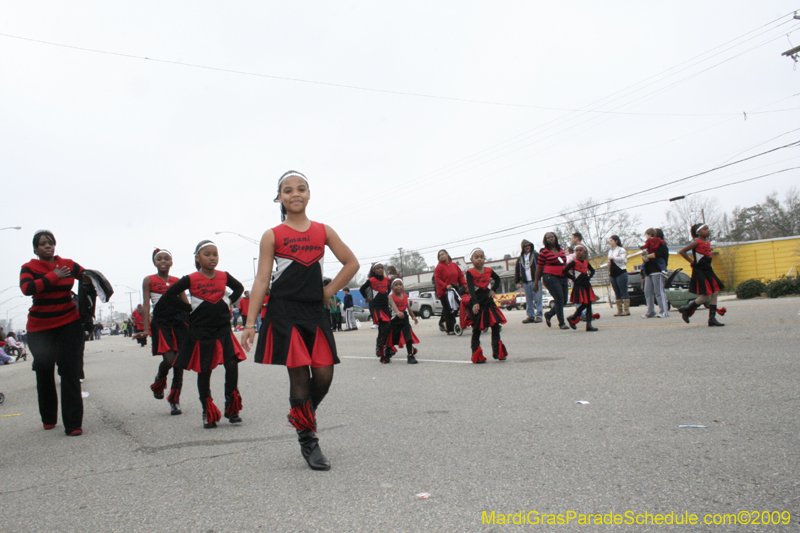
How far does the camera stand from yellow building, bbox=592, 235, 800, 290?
113ft

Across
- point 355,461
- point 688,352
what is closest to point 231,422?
point 355,461

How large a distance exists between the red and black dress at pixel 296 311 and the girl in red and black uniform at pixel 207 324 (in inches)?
77.8

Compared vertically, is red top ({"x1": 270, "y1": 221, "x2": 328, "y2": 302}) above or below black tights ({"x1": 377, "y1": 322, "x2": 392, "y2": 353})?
above

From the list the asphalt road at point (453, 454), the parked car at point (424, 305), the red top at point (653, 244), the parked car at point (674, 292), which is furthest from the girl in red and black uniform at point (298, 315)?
the parked car at point (424, 305)

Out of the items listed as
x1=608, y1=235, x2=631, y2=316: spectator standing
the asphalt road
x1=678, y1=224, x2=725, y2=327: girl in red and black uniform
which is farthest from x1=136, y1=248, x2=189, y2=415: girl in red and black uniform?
x1=608, y1=235, x2=631, y2=316: spectator standing

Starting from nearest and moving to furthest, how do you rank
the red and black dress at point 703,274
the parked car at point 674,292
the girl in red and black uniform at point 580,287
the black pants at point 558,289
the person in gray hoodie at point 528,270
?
the red and black dress at point 703,274, the girl in red and black uniform at point 580,287, the black pants at point 558,289, the person in gray hoodie at point 528,270, the parked car at point 674,292

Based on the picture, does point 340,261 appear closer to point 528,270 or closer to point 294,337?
point 294,337

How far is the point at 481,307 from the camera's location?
Answer: 823 cm

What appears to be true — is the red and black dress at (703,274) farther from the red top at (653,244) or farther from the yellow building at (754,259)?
the yellow building at (754,259)

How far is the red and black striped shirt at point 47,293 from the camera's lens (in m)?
5.29

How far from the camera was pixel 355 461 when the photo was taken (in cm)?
372

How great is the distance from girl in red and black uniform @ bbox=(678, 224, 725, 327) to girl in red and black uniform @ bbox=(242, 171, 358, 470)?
7776 mm

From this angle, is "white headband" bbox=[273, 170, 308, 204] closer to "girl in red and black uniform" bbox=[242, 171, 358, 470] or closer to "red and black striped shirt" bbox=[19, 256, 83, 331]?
"girl in red and black uniform" bbox=[242, 171, 358, 470]

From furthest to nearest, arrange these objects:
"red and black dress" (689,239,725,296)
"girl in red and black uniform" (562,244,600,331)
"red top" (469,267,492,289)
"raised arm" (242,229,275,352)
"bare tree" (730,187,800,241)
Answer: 1. "bare tree" (730,187,800,241)
2. "girl in red and black uniform" (562,244,600,331)
3. "red and black dress" (689,239,725,296)
4. "red top" (469,267,492,289)
5. "raised arm" (242,229,275,352)
